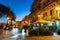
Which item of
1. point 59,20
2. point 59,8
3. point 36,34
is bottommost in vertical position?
point 36,34

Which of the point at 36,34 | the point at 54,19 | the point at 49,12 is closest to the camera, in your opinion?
the point at 36,34

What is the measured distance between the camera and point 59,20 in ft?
111

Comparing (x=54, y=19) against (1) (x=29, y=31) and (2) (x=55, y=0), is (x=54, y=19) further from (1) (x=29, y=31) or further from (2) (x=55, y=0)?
(1) (x=29, y=31)

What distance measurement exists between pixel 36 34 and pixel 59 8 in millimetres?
9270

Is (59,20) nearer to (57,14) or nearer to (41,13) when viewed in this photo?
(57,14)

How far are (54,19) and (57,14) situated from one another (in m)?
1.18

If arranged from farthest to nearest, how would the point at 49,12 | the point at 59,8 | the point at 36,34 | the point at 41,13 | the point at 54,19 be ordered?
1. the point at 41,13
2. the point at 49,12
3. the point at 54,19
4. the point at 59,8
5. the point at 36,34

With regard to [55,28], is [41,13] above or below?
above

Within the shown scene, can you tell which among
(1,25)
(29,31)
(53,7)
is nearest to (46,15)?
(53,7)

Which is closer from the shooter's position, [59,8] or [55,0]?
[59,8]

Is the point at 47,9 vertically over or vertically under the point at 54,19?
over

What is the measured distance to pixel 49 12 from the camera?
38781 mm

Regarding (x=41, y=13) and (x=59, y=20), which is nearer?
(x=59, y=20)

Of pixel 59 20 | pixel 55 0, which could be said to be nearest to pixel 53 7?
pixel 55 0
